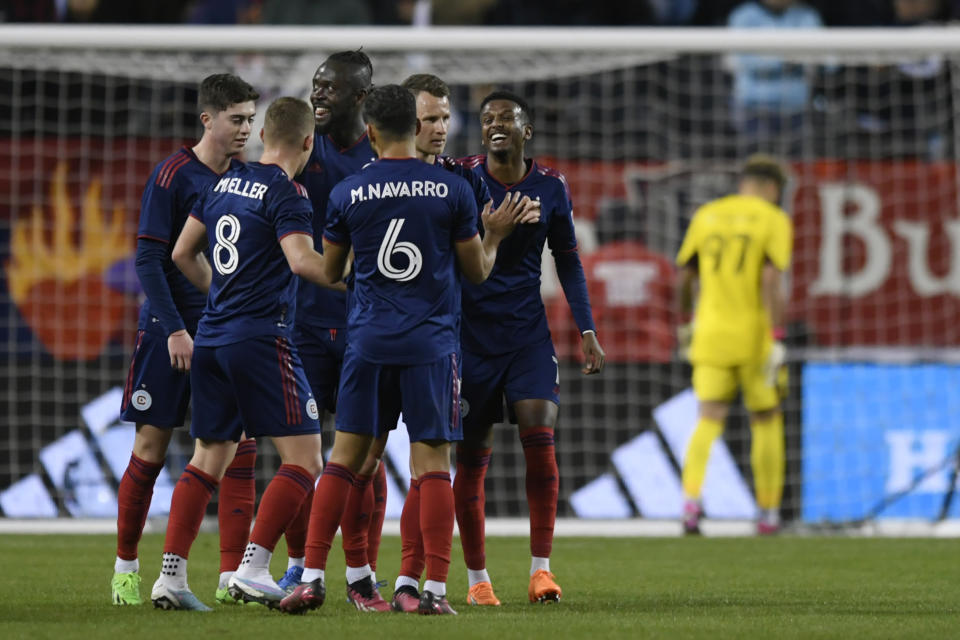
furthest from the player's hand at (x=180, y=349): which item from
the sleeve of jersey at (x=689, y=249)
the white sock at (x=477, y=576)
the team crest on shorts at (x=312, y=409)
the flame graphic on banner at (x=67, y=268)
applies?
the sleeve of jersey at (x=689, y=249)

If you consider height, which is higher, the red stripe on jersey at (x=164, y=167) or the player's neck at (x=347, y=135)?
the player's neck at (x=347, y=135)

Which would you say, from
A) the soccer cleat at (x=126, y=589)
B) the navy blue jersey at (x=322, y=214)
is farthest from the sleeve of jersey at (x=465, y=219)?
the soccer cleat at (x=126, y=589)

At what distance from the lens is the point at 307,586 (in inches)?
200

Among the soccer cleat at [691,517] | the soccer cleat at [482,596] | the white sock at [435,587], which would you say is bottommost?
the soccer cleat at [691,517]

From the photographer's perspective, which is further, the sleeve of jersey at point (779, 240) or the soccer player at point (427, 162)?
the sleeve of jersey at point (779, 240)

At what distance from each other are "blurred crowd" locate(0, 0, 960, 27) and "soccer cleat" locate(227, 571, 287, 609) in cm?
768

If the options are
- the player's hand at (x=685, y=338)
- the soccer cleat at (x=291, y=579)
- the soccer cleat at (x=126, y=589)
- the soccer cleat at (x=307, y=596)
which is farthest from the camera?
the player's hand at (x=685, y=338)

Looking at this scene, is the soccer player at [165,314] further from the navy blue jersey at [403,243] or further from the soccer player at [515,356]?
the soccer player at [515,356]

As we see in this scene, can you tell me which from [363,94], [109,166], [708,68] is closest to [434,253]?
[363,94]

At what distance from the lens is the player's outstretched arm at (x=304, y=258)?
5121 millimetres

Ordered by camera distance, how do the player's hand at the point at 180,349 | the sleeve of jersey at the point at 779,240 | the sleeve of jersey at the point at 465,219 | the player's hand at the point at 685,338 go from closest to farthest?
1. the sleeve of jersey at the point at 465,219
2. the player's hand at the point at 180,349
3. the sleeve of jersey at the point at 779,240
4. the player's hand at the point at 685,338

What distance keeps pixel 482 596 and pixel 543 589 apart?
23 cm

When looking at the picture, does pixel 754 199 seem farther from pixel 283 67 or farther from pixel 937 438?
pixel 283 67

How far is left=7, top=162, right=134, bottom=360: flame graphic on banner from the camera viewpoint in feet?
32.5
